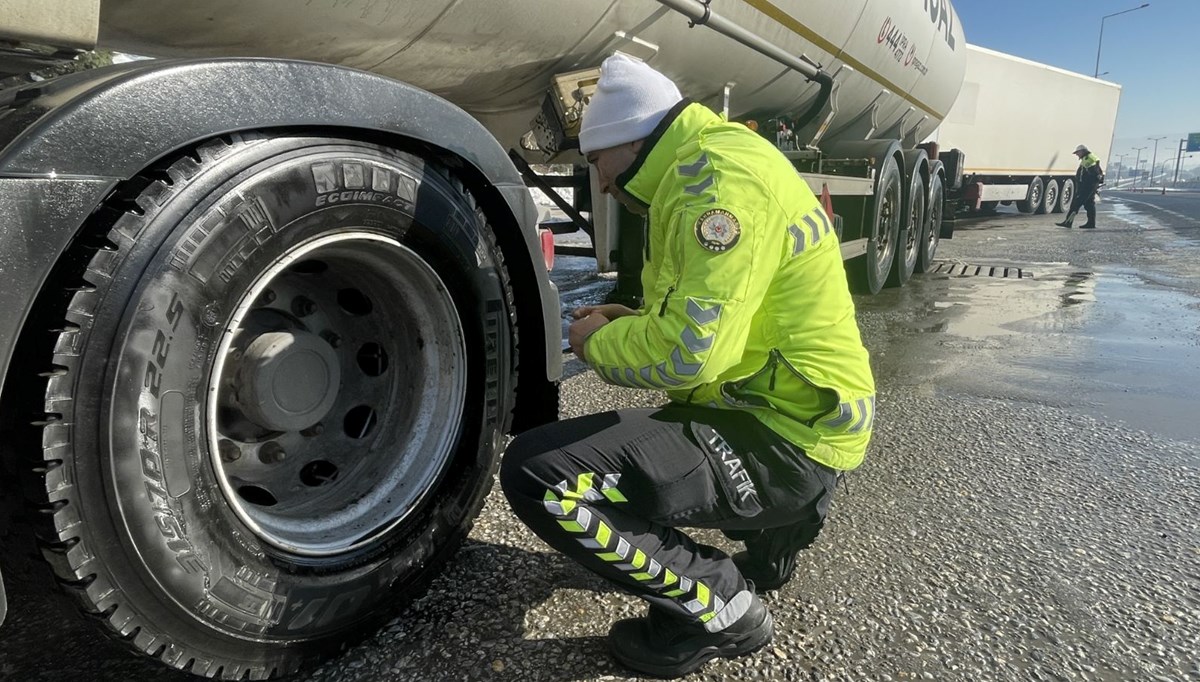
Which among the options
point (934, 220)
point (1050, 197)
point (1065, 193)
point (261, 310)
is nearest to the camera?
point (261, 310)

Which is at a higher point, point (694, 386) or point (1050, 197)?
point (694, 386)

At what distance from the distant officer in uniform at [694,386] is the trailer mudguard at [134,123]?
0.51 meters

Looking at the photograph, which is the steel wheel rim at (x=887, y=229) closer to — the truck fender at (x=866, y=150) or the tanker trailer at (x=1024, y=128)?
the truck fender at (x=866, y=150)

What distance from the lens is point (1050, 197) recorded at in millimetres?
24453

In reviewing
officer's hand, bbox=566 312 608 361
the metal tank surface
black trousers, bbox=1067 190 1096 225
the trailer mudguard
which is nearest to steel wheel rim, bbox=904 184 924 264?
the metal tank surface

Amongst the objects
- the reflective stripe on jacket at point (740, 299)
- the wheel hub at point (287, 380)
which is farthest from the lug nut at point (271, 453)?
the reflective stripe on jacket at point (740, 299)

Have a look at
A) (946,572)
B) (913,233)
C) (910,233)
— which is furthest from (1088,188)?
(946,572)

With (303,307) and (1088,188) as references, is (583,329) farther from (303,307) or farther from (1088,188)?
(1088,188)

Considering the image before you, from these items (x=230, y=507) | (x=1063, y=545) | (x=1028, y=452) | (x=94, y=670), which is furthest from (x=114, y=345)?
(x=1028, y=452)

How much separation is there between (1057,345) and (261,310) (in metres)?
5.65

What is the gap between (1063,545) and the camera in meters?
2.60

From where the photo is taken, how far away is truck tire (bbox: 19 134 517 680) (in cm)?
138

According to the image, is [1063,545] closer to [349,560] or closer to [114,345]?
[349,560]

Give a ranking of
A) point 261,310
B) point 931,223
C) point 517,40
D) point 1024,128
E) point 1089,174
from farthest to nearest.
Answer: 1. point 1024,128
2. point 1089,174
3. point 931,223
4. point 517,40
5. point 261,310
